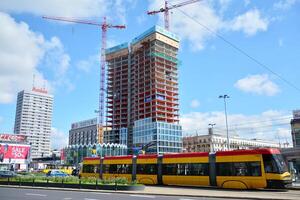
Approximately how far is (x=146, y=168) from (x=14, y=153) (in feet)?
236

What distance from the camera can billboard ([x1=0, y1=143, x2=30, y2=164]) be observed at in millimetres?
91750

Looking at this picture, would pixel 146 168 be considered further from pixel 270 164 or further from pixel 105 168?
pixel 270 164

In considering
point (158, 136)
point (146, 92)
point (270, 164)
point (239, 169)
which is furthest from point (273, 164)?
point (146, 92)

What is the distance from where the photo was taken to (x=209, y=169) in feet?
96.6

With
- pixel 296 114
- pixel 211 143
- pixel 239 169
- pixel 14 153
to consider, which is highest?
pixel 296 114

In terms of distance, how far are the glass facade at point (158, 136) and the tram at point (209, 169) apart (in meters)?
107

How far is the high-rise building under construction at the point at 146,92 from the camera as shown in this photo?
15338 centimetres

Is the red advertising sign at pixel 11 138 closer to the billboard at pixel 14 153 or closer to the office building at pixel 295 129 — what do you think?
the billboard at pixel 14 153

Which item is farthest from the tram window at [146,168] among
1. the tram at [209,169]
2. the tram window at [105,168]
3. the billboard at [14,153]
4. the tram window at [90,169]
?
the billboard at [14,153]

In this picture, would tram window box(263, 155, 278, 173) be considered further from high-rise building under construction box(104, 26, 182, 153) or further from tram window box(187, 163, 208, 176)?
high-rise building under construction box(104, 26, 182, 153)

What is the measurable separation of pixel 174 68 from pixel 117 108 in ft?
129

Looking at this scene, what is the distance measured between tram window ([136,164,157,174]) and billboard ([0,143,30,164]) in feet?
222

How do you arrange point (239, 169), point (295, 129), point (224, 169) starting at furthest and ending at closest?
1. point (295, 129)
2. point (224, 169)
3. point (239, 169)

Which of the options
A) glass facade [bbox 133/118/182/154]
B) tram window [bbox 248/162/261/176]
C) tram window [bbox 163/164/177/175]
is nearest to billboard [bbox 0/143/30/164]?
glass facade [bbox 133/118/182/154]
